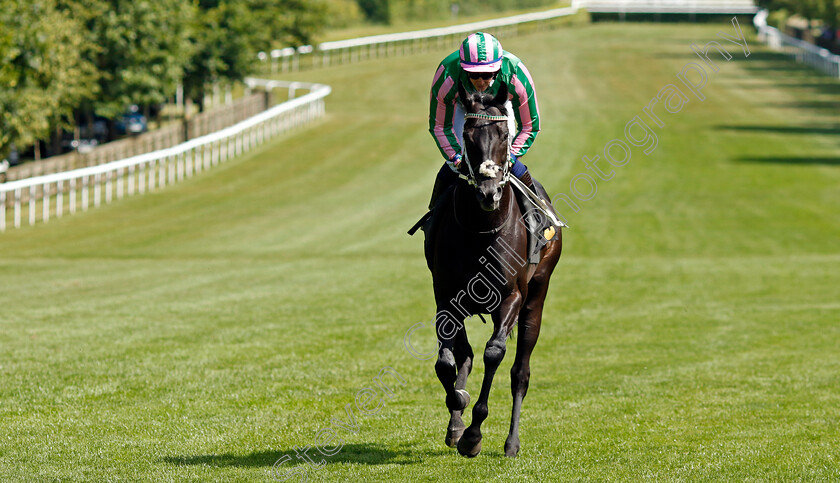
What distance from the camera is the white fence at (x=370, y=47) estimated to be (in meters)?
75.4

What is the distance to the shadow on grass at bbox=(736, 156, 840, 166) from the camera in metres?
44.5

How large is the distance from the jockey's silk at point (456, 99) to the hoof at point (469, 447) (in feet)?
7.70

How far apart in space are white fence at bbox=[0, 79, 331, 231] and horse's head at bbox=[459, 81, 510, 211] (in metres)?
23.8

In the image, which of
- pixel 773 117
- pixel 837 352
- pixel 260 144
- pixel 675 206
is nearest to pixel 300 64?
pixel 260 144

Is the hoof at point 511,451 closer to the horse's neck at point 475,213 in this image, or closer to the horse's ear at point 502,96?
the horse's neck at point 475,213

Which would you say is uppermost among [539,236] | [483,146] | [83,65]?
[483,146]

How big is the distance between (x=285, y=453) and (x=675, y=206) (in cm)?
2856

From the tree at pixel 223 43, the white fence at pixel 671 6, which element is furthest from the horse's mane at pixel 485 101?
the white fence at pixel 671 6

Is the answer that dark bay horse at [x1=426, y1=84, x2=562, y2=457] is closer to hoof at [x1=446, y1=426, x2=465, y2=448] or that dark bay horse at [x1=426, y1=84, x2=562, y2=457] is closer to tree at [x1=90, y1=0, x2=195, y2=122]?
hoof at [x1=446, y1=426, x2=465, y2=448]

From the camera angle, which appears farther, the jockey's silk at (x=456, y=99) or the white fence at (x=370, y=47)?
the white fence at (x=370, y=47)

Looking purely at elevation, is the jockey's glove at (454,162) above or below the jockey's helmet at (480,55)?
below

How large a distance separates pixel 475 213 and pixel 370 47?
75.5m

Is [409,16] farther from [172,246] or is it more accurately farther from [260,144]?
[172,246]

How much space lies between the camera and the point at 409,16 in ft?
481
